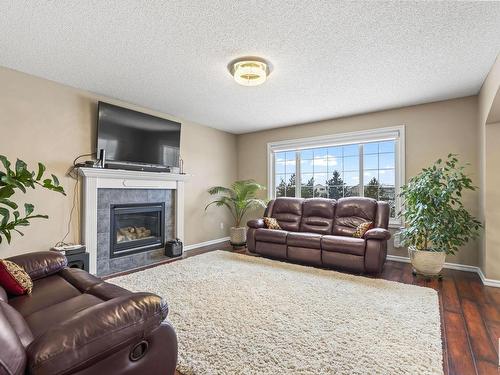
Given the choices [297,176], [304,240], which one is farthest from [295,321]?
[297,176]

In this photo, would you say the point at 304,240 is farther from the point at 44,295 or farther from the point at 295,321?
the point at 44,295

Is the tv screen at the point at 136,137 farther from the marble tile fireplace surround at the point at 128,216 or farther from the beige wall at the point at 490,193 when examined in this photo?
the beige wall at the point at 490,193

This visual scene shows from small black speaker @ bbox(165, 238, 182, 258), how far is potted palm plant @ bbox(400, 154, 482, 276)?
344 centimetres

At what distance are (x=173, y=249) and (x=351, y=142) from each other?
3608 millimetres

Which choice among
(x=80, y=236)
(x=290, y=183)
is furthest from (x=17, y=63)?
(x=290, y=183)

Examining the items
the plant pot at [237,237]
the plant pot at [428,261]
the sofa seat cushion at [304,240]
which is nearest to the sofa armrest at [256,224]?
the sofa seat cushion at [304,240]

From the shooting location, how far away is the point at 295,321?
226cm

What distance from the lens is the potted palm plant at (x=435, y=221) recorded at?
3285mm

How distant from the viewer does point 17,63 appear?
290cm

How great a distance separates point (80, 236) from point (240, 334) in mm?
2734

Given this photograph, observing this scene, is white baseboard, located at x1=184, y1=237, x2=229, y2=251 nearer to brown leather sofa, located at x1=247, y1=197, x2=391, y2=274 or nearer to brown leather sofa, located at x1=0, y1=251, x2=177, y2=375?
brown leather sofa, located at x1=247, y1=197, x2=391, y2=274

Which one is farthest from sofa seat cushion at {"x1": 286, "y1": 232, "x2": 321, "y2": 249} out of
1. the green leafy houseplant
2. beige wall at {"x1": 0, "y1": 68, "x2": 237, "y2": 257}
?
beige wall at {"x1": 0, "y1": 68, "x2": 237, "y2": 257}

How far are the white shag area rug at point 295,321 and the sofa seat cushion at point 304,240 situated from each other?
1.24 ft

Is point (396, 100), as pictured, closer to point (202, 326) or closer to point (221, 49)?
point (221, 49)
